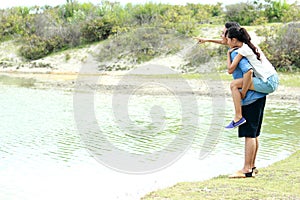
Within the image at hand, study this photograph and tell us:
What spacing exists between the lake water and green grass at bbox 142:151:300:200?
1.09 meters

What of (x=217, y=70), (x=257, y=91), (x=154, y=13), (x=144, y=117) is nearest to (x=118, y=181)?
(x=257, y=91)

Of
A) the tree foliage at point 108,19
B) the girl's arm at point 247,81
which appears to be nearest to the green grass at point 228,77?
the tree foliage at point 108,19

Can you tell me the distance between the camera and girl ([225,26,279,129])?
253 inches

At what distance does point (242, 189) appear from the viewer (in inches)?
251

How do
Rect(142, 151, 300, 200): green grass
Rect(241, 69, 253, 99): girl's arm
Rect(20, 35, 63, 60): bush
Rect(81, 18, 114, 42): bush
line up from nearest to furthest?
Rect(142, 151, 300, 200): green grass → Rect(241, 69, 253, 99): girl's arm → Rect(81, 18, 114, 42): bush → Rect(20, 35, 63, 60): bush

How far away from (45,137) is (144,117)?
4.45 m

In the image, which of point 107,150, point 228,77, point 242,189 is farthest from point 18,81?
point 242,189

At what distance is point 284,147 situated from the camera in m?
12.0

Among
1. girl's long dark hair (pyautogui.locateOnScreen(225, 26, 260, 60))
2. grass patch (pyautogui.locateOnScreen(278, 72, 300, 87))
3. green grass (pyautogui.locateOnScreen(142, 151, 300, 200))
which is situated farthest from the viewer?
grass patch (pyautogui.locateOnScreen(278, 72, 300, 87))

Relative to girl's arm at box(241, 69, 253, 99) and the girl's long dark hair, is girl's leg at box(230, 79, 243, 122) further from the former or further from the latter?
the girl's long dark hair

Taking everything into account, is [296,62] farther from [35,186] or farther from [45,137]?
[35,186]

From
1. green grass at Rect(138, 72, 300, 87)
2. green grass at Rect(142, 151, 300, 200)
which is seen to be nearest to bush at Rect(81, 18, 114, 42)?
green grass at Rect(138, 72, 300, 87)

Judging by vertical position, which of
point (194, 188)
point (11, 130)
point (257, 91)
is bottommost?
point (11, 130)

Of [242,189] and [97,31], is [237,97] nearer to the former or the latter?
[242,189]
